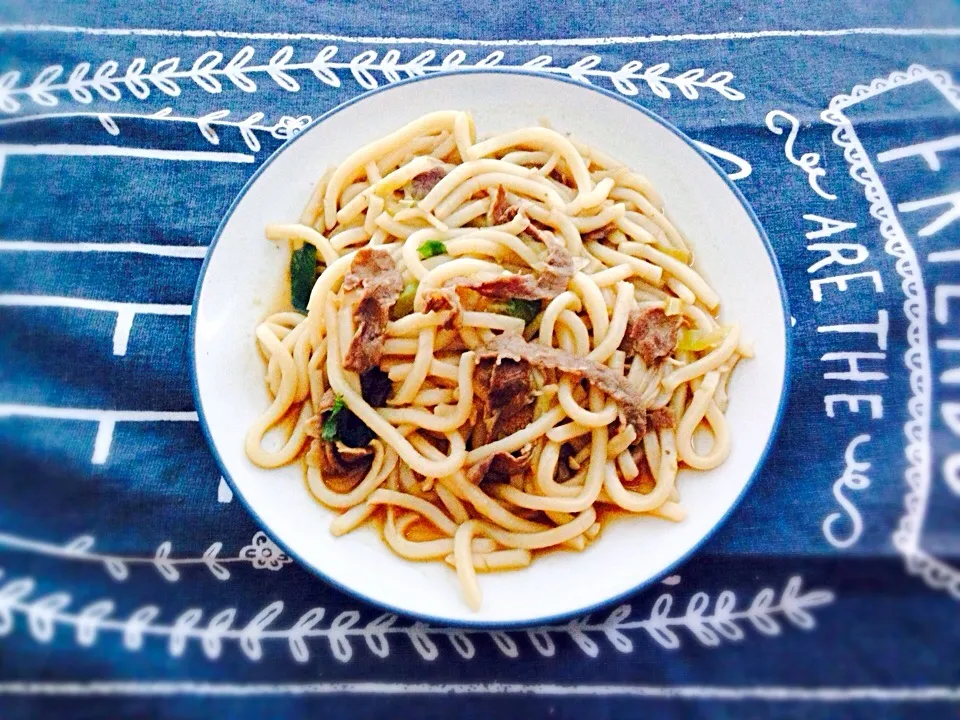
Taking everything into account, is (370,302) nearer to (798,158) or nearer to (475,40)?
(475,40)

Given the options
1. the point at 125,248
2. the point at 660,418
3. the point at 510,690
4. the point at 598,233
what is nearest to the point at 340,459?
the point at 510,690

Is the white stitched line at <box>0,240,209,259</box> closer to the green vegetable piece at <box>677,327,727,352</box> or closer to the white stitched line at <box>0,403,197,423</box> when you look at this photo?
the white stitched line at <box>0,403,197,423</box>

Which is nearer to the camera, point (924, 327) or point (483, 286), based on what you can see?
point (483, 286)

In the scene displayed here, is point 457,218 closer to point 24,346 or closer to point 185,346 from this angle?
point 185,346

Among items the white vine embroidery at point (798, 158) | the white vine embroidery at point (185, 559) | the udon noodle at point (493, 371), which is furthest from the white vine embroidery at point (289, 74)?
the white vine embroidery at point (185, 559)

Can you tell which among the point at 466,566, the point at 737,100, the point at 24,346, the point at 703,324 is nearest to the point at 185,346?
the point at 24,346

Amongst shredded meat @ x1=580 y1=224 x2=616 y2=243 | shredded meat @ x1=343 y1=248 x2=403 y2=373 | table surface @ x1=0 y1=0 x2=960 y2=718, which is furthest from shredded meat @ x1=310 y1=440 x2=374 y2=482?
shredded meat @ x1=580 y1=224 x2=616 y2=243

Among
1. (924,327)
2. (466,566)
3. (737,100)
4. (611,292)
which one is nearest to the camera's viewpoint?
(466,566)
